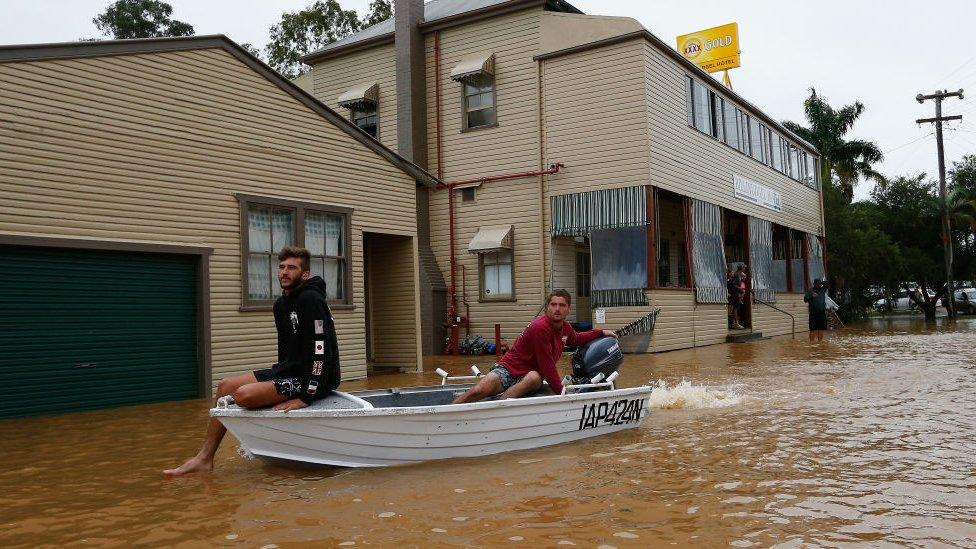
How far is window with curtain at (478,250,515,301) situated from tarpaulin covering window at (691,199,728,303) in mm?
4785

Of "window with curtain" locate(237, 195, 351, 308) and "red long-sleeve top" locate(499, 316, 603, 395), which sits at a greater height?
"window with curtain" locate(237, 195, 351, 308)

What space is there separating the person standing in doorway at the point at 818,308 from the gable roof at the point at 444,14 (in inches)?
420

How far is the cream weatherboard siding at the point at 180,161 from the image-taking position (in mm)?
9992

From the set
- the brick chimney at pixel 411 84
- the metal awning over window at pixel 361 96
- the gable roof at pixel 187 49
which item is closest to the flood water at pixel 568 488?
the gable roof at pixel 187 49

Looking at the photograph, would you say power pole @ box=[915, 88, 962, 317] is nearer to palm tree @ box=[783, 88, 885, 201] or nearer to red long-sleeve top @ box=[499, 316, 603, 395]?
palm tree @ box=[783, 88, 885, 201]

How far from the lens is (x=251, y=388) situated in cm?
643

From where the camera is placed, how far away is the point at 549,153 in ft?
67.9

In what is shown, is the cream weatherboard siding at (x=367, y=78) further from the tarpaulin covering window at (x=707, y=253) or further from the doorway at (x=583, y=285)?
the tarpaulin covering window at (x=707, y=253)

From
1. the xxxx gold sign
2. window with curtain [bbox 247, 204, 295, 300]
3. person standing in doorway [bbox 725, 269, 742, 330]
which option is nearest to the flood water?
window with curtain [bbox 247, 204, 295, 300]

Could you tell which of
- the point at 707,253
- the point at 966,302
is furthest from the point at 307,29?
the point at 966,302

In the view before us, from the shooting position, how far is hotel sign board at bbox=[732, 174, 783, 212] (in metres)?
24.6

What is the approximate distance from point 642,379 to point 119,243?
8.16 meters

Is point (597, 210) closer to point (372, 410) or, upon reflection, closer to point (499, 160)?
Result: point (499, 160)

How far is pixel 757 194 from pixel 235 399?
22859mm
